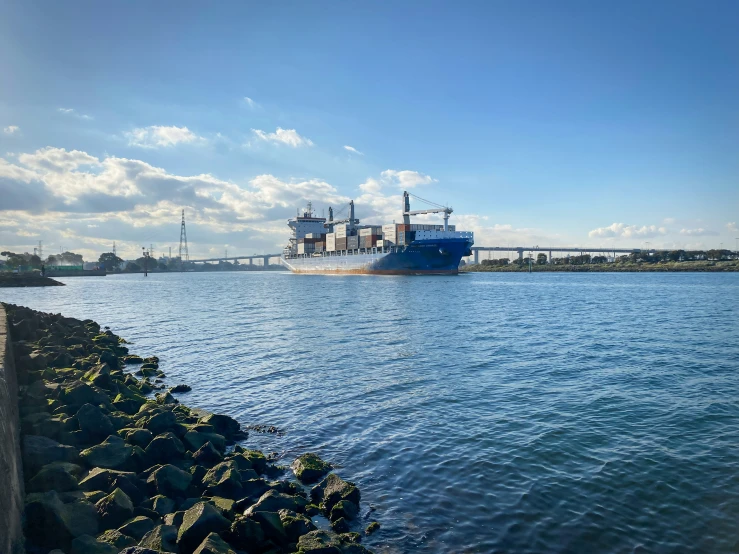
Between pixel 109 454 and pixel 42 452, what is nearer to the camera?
pixel 42 452

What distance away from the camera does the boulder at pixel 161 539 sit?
592cm

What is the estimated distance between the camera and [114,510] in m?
6.54

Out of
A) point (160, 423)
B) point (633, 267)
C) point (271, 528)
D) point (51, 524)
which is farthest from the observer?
point (633, 267)

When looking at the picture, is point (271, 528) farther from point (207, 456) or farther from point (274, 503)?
point (207, 456)

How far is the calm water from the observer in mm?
7520

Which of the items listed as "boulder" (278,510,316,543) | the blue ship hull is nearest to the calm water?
"boulder" (278,510,316,543)

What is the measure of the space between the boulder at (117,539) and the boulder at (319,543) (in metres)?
2.32

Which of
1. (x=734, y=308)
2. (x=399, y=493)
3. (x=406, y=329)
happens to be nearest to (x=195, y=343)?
(x=406, y=329)

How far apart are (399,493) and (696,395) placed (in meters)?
11.2

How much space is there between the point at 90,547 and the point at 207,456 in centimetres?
385

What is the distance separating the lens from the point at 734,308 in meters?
39.0

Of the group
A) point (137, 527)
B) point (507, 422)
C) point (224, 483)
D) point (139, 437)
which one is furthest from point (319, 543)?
point (507, 422)

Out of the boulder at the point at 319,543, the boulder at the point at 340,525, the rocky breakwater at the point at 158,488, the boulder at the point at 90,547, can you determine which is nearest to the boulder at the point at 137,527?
the rocky breakwater at the point at 158,488

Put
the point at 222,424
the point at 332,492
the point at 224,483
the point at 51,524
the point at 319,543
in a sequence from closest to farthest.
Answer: the point at 51,524, the point at 319,543, the point at 224,483, the point at 332,492, the point at 222,424
